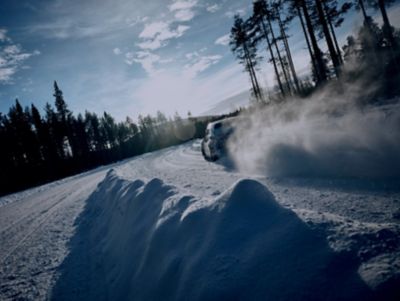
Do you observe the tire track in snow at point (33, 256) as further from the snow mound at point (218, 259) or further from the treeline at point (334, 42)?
the treeline at point (334, 42)

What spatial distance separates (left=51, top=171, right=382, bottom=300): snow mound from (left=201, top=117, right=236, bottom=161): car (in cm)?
610

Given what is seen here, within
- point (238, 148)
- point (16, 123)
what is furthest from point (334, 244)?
point (16, 123)

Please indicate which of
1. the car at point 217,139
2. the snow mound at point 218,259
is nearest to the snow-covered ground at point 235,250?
the snow mound at point 218,259

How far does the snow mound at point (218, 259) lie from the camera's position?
4.93 ft

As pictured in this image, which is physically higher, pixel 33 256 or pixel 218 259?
pixel 218 259

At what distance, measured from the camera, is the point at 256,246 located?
1913 mm

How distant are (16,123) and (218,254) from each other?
59954 mm

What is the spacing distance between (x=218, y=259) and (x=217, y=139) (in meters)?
8.18

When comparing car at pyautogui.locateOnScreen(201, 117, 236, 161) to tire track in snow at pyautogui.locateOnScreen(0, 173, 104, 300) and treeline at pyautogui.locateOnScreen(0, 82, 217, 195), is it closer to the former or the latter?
tire track in snow at pyautogui.locateOnScreen(0, 173, 104, 300)

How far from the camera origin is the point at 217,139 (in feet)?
32.7

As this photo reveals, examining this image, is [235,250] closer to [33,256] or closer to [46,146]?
[33,256]

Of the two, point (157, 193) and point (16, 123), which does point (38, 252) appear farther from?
point (16, 123)

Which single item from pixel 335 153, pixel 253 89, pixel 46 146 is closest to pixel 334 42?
pixel 253 89

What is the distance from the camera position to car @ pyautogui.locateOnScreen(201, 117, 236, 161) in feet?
32.1
